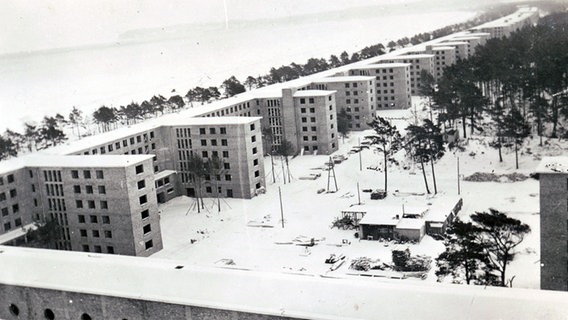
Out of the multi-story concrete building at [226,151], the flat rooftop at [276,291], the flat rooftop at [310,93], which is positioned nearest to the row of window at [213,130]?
the multi-story concrete building at [226,151]

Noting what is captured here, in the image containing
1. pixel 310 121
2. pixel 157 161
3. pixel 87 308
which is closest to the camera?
pixel 87 308

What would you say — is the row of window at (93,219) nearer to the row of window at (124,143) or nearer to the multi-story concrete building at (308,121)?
the row of window at (124,143)

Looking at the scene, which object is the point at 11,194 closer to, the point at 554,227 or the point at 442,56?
the point at 554,227

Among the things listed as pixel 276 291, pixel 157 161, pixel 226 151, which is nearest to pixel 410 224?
pixel 226 151

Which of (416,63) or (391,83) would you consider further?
(416,63)

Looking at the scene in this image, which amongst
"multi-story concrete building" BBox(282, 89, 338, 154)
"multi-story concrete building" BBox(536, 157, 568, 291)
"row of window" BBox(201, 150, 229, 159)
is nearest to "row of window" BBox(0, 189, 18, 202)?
"row of window" BBox(201, 150, 229, 159)
